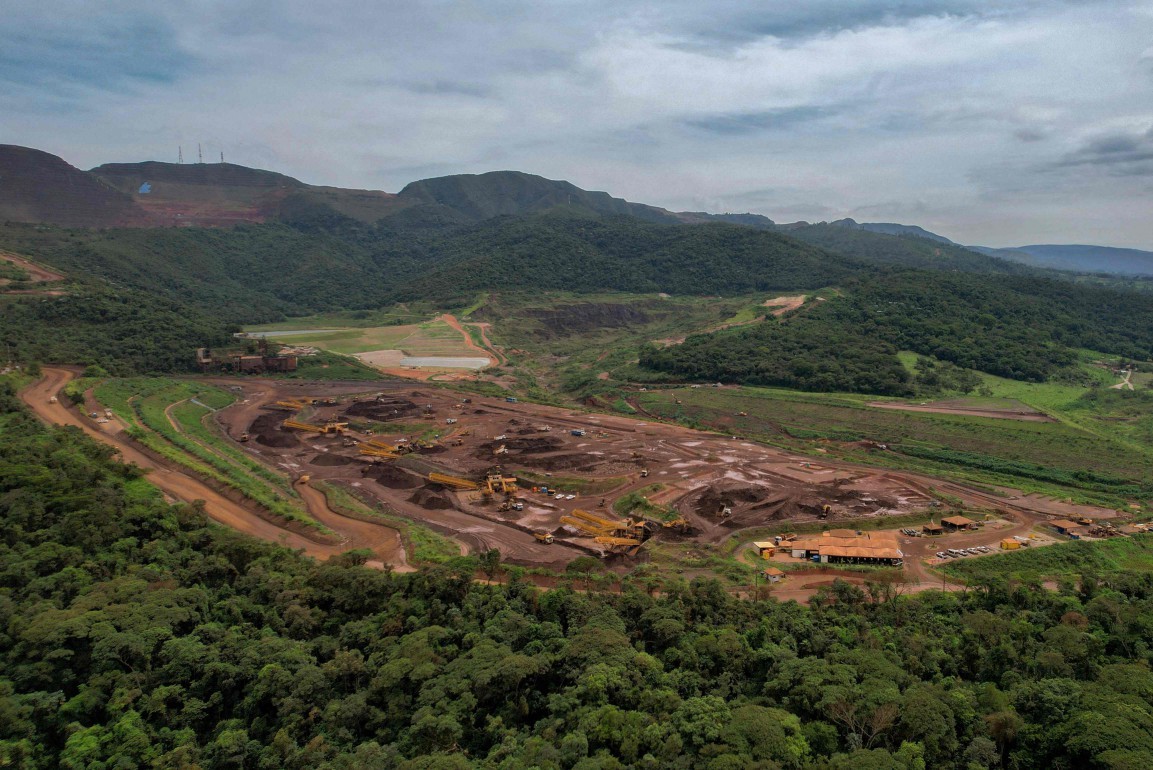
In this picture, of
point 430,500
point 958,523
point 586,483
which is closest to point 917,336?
point 958,523

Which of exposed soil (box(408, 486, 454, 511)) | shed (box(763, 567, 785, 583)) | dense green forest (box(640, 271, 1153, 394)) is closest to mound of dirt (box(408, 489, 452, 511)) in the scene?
exposed soil (box(408, 486, 454, 511))

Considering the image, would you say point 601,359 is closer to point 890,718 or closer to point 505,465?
point 505,465

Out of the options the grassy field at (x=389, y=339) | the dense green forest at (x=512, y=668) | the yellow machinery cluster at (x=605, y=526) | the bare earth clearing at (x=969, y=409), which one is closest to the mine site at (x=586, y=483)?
the yellow machinery cluster at (x=605, y=526)

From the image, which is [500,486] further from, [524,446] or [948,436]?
[948,436]

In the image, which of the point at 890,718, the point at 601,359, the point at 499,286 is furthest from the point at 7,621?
the point at 499,286

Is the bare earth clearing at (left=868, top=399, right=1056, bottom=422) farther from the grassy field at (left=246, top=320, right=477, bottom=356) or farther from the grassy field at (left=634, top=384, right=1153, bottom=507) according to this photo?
the grassy field at (left=246, top=320, right=477, bottom=356)

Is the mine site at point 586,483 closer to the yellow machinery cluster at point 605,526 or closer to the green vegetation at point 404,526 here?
the yellow machinery cluster at point 605,526
